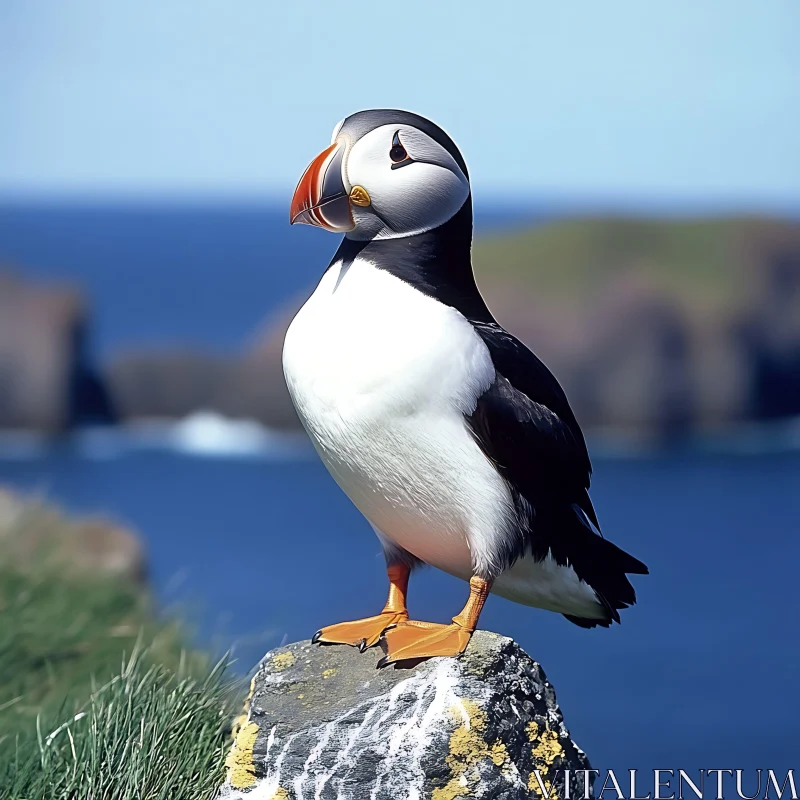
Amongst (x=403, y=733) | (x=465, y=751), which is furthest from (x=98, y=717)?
(x=465, y=751)

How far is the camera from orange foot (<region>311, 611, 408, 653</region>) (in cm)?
328

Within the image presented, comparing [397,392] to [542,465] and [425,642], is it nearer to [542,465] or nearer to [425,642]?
[542,465]

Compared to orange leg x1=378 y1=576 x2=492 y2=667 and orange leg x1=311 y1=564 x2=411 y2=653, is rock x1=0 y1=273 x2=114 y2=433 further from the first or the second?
orange leg x1=378 y1=576 x2=492 y2=667

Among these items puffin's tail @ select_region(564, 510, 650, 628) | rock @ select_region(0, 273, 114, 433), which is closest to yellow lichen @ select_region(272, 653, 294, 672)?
puffin's tail @ select_region(564, 510, 650, 628)

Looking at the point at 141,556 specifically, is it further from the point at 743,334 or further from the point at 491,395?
the point at 743,334

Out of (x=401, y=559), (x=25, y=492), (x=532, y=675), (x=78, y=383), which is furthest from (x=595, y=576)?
(x=78, y=383)

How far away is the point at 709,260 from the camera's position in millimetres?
14766

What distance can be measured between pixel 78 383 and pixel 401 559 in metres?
11.6

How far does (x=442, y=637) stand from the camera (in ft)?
10.3

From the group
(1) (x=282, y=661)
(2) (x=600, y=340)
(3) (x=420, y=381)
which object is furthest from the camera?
(2) (x=600, y=340)

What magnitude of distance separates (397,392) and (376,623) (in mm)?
761

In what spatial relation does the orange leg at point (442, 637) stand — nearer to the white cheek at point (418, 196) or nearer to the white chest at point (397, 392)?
the white chest at point (397, 392)

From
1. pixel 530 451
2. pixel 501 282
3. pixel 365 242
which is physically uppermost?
pixel 365 242

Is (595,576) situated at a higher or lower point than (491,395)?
lower
